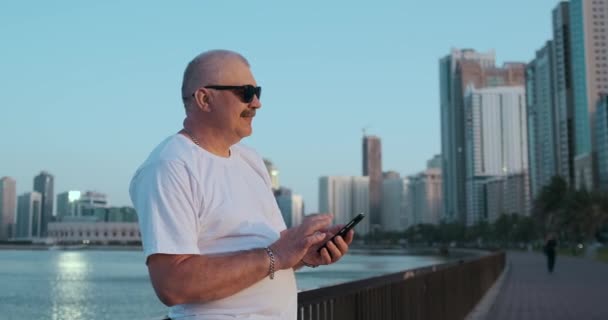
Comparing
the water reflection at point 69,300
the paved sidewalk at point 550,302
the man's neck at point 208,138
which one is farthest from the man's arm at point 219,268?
the water reflection at point 69,300

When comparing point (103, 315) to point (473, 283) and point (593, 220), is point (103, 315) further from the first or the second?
point (593, 220)

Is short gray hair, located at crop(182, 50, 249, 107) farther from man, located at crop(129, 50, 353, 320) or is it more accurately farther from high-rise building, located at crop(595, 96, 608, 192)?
high-rise building, located at crop(595, 96, 608, 192)

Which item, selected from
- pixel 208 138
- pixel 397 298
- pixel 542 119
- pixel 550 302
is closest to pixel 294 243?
pixel 208 138

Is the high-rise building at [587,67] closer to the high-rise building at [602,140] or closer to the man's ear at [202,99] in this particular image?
the high-rise building at [602,140]

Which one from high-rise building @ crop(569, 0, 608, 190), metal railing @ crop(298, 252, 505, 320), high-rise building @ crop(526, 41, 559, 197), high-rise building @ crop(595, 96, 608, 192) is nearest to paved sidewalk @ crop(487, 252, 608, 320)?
metal railing @ crop(298, 252, 505, 320)

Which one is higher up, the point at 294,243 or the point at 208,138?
the point at 208,138

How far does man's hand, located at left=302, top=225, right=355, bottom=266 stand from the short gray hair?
50 centimetres

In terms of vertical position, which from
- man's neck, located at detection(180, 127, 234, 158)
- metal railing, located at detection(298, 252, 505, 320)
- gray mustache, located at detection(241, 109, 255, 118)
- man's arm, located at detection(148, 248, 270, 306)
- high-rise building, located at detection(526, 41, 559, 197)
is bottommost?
metal railing, located at detection(298, 252, 505, 320)

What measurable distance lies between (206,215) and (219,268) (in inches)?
5.6

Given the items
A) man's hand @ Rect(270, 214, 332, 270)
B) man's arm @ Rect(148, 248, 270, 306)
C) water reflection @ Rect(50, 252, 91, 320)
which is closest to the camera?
man's arm @ Rect(148, 248, 270, 306)

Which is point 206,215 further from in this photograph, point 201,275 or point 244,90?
point 244,90

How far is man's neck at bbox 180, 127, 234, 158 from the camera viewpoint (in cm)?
204

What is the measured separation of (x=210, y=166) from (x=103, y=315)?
30520 mm

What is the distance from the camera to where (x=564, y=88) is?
491 ft
